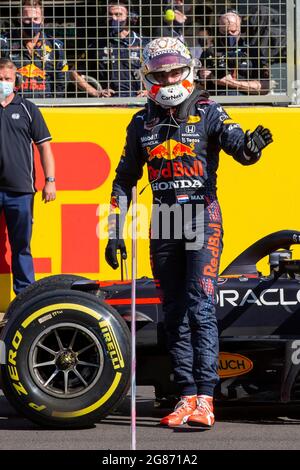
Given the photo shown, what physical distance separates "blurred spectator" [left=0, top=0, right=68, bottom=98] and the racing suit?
159 inches

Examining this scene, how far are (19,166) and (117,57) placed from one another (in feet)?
4.97

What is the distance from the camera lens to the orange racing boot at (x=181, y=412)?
643 centimetres

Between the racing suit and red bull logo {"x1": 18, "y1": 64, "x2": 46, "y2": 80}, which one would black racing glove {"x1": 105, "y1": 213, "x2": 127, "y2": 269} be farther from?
red bull logo {"x1": 18, "y1": 64, "x2": 46, "y2": 80}

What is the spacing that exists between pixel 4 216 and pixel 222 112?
374cm

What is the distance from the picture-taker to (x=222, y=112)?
6.65 metres

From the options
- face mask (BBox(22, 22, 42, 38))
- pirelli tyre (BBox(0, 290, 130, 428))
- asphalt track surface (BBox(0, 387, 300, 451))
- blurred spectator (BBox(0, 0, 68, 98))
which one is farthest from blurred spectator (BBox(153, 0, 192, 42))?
pirelli tyre (BBox(0, 290, 130, 428))

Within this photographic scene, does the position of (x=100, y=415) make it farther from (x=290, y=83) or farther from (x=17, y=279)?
(x=290, y=83)

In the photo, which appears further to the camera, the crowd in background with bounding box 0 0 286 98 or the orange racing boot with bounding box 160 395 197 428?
the crowd in background with bounding box 0 0 286 98

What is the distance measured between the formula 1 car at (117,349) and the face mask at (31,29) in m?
4.33

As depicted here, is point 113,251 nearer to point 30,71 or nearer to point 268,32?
point 30,71

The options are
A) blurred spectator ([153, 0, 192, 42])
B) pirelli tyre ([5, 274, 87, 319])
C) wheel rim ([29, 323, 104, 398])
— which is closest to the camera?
wheel rim ([29, 323, 104, 398])

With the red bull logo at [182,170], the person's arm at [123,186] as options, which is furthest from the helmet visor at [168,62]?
the red bull logo at [182,170]

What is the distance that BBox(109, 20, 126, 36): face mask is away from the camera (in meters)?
10.5

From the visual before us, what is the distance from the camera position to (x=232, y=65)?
1059 cm
